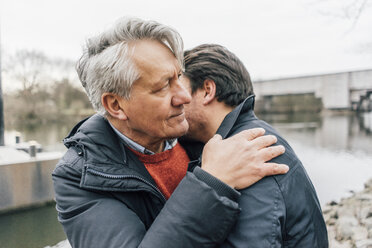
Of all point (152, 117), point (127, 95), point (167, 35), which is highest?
point (167, 35)

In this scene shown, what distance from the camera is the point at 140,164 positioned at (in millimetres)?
1562

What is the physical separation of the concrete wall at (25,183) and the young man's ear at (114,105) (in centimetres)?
604

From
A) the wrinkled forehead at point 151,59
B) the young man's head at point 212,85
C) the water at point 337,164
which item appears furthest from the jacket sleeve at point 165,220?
the water at point 337,164

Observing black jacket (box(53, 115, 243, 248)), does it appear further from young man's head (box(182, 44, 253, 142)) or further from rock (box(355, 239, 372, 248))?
rock (box(355, 239, 372, 248))

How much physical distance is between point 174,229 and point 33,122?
127ft

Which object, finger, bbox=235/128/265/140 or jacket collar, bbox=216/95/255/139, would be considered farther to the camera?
jacket collar, bbox=216/95/255/139

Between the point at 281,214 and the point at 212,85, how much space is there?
93cm

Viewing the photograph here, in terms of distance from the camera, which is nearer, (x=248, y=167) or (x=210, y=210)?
(x=210, y=210)

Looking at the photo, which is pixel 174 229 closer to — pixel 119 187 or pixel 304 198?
pixel 119 187

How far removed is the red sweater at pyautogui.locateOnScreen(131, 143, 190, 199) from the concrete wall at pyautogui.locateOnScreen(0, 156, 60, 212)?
602 cm

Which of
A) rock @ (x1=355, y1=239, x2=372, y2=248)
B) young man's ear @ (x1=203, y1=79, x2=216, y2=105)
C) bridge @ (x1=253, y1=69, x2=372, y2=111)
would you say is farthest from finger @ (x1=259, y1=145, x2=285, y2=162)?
bridge @ (x1=253, y1=69, x2=372, y2=111)

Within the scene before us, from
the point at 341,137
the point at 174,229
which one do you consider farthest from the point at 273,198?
the point at 341,137

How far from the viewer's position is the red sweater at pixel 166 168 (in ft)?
5.53

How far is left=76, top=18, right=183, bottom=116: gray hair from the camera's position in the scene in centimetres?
146
